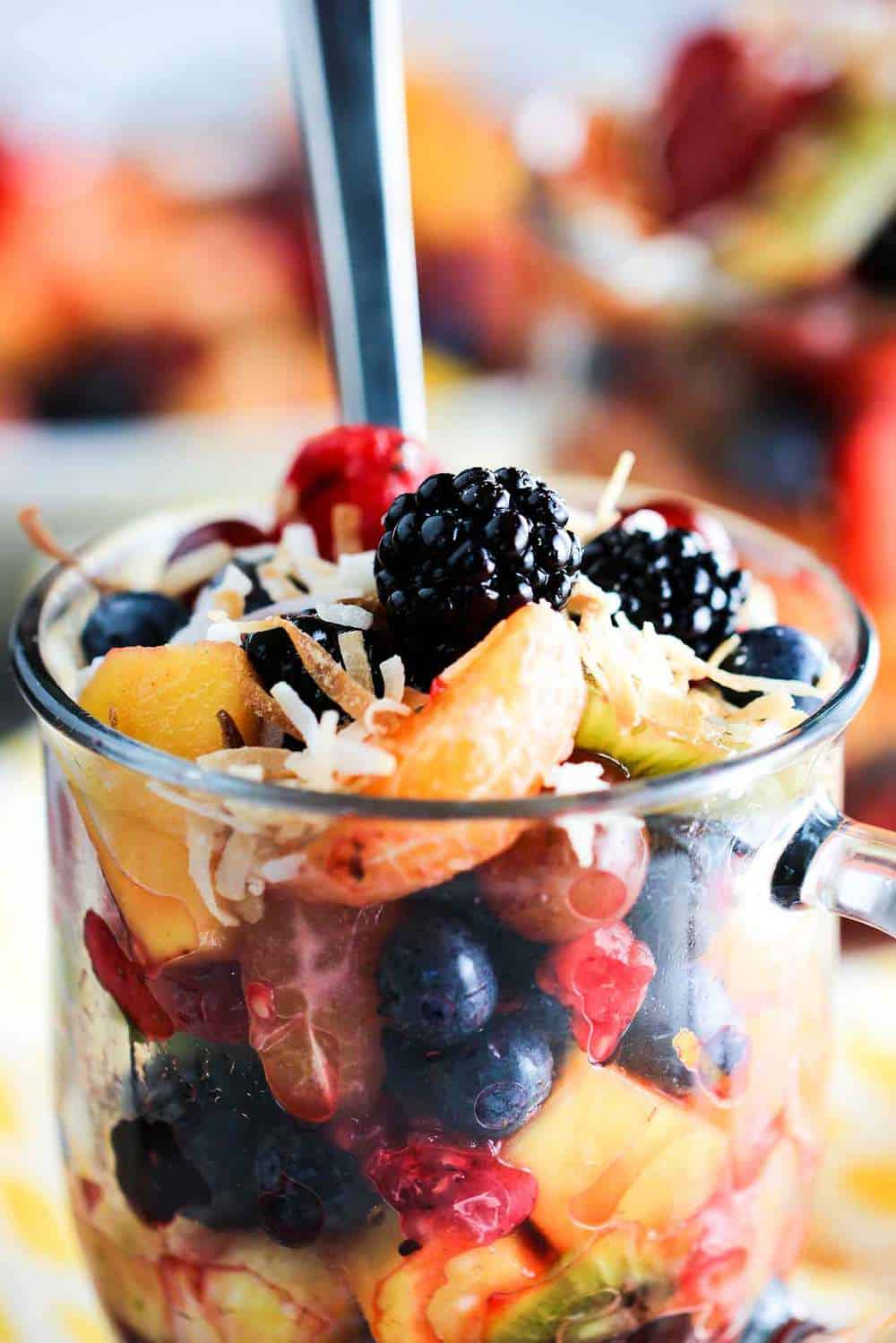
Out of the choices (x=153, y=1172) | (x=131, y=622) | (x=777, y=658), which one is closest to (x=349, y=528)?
(x=131, y=622)

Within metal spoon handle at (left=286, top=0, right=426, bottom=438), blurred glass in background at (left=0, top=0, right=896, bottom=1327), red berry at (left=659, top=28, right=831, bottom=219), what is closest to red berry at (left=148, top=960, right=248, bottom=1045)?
metal spoon handle at (left=286, top=0, right=426, bottom=438)

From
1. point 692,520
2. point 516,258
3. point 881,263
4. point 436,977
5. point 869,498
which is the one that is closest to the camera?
point 436,977

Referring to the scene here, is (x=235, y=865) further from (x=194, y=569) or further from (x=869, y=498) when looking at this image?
(x=869, y=498)

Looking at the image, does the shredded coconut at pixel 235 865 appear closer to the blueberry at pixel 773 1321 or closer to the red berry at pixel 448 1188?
the red berry at pixel 448 1188

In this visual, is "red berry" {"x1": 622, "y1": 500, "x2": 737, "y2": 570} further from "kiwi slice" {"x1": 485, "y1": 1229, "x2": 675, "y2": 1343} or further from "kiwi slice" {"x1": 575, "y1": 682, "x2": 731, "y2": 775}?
"kiwi slice" {"x1": 485, "y1": 1229, "x2": 675, "y2": 1343}

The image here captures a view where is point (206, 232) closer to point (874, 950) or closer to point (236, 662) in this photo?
point (874, 950)

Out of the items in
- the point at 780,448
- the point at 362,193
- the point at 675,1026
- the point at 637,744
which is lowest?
the point at 780,448

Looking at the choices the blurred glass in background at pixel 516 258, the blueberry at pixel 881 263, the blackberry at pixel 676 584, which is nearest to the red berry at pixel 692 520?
the blackberry at pixel 676 584

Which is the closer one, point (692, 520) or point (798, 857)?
point (798, 857)
